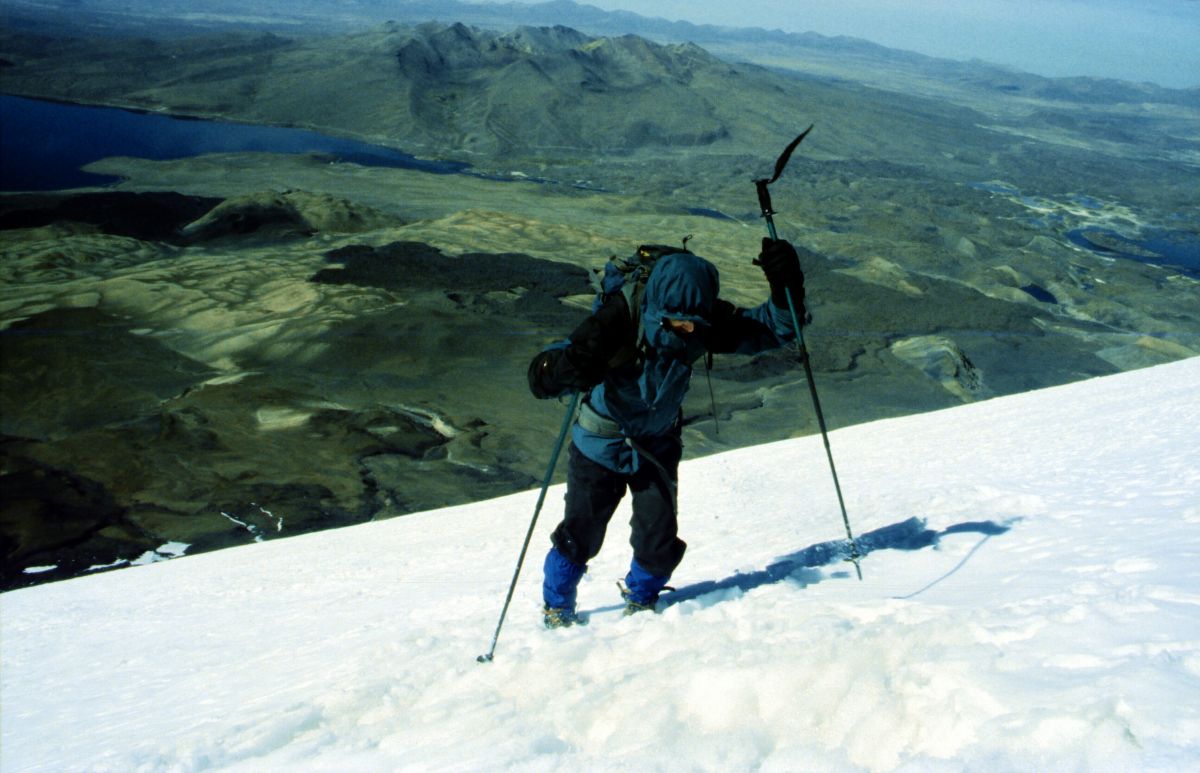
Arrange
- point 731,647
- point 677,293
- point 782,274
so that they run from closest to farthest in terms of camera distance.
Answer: point 731,647 < point 677,293 < point 782,274

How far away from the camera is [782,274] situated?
3285 mm

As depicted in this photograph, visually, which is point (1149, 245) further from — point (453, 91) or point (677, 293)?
point (677, 293)

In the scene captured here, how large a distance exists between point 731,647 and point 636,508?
83 cm

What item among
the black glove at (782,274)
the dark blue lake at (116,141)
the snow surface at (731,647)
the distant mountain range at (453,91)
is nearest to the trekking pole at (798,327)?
the black glove at (782,274)

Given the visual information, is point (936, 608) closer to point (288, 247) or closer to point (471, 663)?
point (471, 663)

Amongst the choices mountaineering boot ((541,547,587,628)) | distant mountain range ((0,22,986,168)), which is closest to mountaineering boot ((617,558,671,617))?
mountaineering boot ((541,547,587,628))

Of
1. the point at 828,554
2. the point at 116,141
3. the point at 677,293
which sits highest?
the point at 677,293

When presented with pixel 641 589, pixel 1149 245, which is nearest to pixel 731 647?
pixel 641 589

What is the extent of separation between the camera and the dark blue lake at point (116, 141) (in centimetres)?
5606

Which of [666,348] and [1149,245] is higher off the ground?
[666,348]

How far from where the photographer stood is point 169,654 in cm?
441

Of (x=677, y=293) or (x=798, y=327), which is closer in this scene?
(x=677, y=293)

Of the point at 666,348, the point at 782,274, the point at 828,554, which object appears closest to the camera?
the point at 666,348

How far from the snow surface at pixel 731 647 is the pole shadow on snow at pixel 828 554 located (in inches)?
0.8
